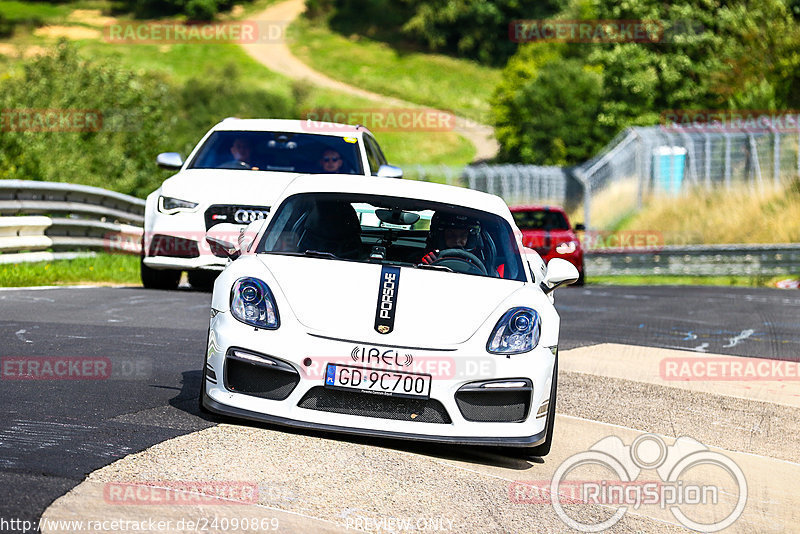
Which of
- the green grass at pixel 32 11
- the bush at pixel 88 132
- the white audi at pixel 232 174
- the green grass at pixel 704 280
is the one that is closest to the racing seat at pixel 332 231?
the white audi at pixel 232 174

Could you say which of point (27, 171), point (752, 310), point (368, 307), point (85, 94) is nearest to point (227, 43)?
point (85, 94)

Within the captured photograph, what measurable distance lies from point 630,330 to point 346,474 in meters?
8.39

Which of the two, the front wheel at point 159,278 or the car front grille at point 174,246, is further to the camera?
the front wheel at point 159,278

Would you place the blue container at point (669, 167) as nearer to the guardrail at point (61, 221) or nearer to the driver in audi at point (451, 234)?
the guardrail at point (61, 221)

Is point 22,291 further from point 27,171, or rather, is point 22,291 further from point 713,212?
point 713,212

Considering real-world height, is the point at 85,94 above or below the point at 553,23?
below

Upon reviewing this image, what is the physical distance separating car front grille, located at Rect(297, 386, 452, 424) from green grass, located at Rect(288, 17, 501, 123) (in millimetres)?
81761

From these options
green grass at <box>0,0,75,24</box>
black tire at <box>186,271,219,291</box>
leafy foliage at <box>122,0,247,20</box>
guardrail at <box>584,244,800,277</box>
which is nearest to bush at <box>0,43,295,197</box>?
black tire at <box>186,271,219,291</box>

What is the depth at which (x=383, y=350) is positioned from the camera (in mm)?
5891

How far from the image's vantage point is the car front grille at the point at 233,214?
→ 38.5ft

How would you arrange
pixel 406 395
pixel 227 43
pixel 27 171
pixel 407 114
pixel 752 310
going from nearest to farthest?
pixel 406 395 < pixel 752 310 < pixel 27 171 < pixel 407 114 < pixel 227 43

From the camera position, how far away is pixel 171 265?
1228 centimetres

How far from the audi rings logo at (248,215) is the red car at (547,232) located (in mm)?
9798

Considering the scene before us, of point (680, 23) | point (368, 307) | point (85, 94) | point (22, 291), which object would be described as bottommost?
point (22, 291)
